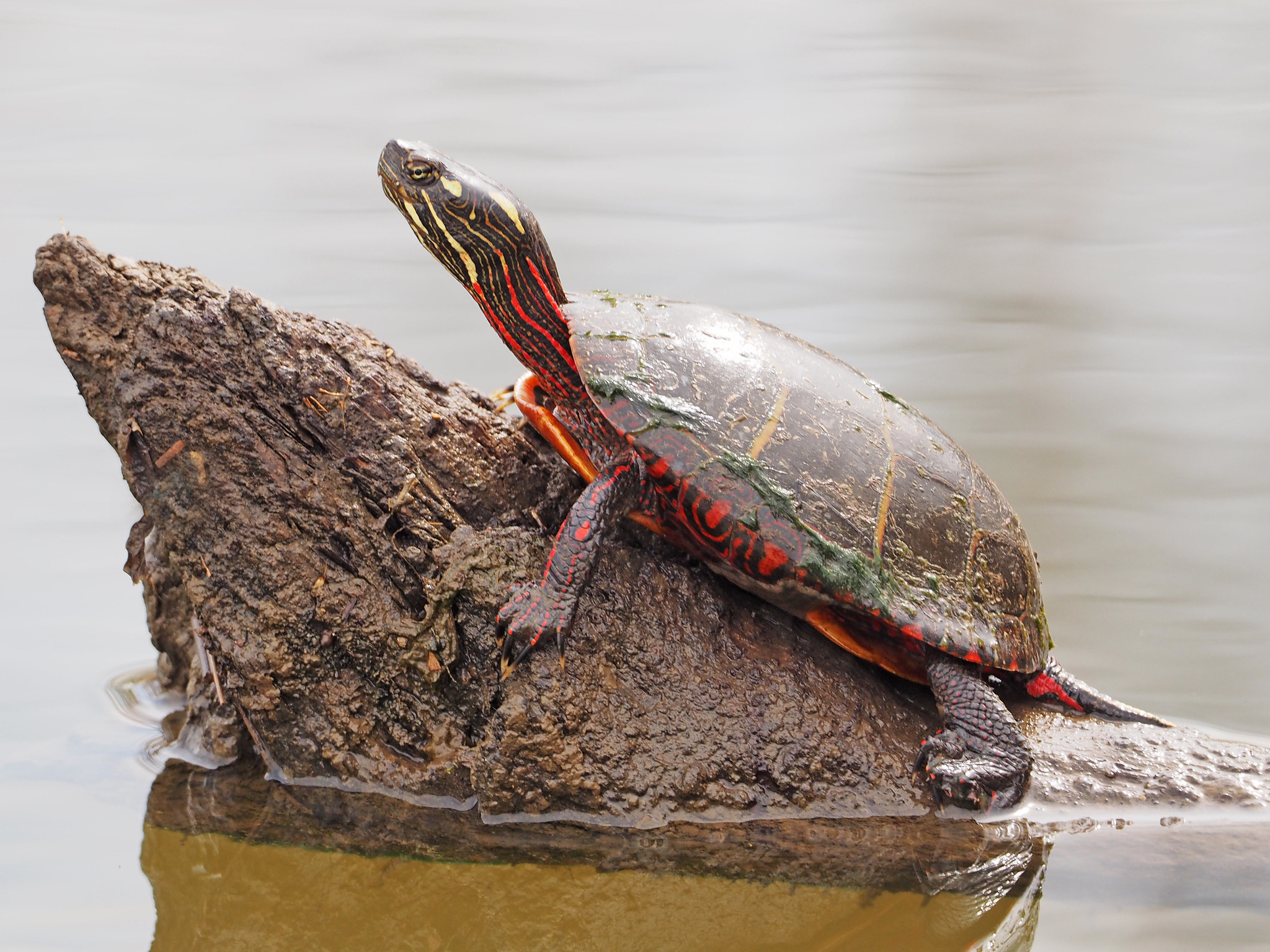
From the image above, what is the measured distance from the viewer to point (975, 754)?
2502mm

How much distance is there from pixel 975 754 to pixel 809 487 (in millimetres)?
795

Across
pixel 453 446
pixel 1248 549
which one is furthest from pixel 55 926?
pixel 1248 549

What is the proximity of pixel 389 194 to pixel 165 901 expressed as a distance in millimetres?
2011

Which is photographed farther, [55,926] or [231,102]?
[231,102]

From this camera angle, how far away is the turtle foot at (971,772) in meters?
2.46

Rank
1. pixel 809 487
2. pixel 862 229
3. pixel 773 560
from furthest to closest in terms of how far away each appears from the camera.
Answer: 1. pixel 862 229
2. pixel 809 487
3. pixel 773 560

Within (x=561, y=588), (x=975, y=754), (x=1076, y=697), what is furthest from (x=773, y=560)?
(x=1076, y=697)

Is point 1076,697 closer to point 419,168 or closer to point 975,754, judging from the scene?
point 975,754

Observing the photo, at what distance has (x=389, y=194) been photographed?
294 cm

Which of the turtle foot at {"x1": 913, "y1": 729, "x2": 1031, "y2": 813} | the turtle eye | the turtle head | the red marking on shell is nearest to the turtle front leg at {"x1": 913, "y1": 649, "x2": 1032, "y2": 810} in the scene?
the turtle foot at {"x1": 913, "y1": 729, "x2": 1031, "y2": 813}

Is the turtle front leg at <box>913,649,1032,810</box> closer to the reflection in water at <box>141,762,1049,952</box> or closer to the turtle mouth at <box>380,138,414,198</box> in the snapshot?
the reflection in water at <box>141,762,1049,952</box>

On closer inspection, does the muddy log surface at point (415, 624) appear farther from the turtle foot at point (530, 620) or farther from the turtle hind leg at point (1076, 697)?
the turtle hind leg at point (1076, 697)

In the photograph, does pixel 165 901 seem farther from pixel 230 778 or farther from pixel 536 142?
pixel 536 142

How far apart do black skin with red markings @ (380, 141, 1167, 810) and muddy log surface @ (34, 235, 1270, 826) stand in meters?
0.12
